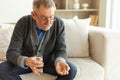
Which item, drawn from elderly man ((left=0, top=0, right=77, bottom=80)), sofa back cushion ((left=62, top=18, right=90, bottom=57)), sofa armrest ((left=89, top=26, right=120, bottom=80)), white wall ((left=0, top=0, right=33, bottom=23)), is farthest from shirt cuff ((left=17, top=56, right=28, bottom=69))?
white wall ((left=0, top=0, right=33, bottom=23))

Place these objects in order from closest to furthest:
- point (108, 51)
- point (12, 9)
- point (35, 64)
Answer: point (35, 64) → point (108, 51) → point (12, 9)

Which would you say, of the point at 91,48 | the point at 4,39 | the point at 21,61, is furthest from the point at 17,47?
the point at 91,48

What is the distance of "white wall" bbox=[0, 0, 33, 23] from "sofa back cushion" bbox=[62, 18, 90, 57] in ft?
4.34

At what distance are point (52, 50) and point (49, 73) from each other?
0.19 metres

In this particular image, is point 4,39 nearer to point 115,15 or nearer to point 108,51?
point 108,51

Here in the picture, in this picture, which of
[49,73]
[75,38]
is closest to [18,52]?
[49,73]

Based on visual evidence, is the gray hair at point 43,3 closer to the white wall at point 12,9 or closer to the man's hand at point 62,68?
the man's hand at point 62,68

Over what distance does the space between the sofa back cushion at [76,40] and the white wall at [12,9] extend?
1.32m

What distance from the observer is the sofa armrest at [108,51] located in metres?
2.09

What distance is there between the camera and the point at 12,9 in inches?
132

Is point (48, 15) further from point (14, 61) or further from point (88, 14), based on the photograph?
point (88, 14)

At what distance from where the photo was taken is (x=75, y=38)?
2205mm

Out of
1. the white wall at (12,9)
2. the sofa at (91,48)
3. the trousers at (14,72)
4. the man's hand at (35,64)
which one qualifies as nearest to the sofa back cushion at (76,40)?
the sofa at (91,48)

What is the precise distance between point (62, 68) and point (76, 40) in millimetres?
656
